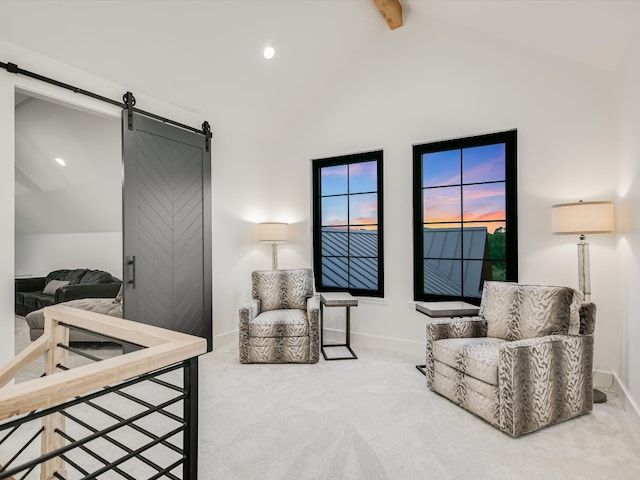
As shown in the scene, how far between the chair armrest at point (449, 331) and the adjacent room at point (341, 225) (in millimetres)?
17

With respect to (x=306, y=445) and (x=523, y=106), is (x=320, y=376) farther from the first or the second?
(x=523, y=106)

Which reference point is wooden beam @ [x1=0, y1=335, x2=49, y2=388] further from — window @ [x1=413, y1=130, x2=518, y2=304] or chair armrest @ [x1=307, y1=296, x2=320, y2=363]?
window @ [x1=413, y1=130, x2=518, y2=304]

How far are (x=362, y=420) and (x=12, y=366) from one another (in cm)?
196

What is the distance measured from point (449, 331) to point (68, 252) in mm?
5979

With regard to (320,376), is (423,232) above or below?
above

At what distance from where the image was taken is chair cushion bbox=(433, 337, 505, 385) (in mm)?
2324

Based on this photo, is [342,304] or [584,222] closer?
[584,222]

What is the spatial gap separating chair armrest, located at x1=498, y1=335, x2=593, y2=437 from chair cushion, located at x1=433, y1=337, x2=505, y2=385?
0.28 feet

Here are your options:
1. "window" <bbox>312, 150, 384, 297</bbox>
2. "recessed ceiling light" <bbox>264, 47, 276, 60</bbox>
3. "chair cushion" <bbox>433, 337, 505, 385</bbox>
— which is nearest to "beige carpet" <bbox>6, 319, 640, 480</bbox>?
"chair cushion" <bbox>433, 337, 505, 385</bbox>

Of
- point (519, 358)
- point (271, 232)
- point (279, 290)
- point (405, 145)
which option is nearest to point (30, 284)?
point (271, 232)

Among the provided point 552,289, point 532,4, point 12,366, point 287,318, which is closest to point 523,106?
point 532,4

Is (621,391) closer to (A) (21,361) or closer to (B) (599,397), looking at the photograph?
(B) (599,397)

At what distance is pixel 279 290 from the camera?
402 centimetres

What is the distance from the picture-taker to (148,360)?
0.85m
